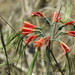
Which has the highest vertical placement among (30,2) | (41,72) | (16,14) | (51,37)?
(51,37)

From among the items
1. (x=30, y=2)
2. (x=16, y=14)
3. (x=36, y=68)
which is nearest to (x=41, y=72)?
(x=36, y=68)

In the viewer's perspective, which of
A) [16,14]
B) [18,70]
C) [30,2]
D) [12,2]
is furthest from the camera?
[12,2]

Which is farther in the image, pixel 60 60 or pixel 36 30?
pixel 60 60

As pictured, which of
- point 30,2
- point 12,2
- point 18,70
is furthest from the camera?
point 12,2

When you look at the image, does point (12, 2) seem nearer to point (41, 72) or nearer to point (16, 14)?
point (16, 14)

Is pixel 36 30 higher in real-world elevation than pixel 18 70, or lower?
Answer: higher

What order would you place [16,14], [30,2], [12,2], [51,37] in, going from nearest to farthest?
[51,37]
[30,2]
[16,14]
[12,2]

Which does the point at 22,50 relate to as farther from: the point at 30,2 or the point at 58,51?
the point at 30,2

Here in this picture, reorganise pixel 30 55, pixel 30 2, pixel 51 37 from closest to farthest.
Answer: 1. pixel 51 37
2. pixel 30 55
3. pixel 30 2

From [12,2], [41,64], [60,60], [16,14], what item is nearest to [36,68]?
[41,64]
